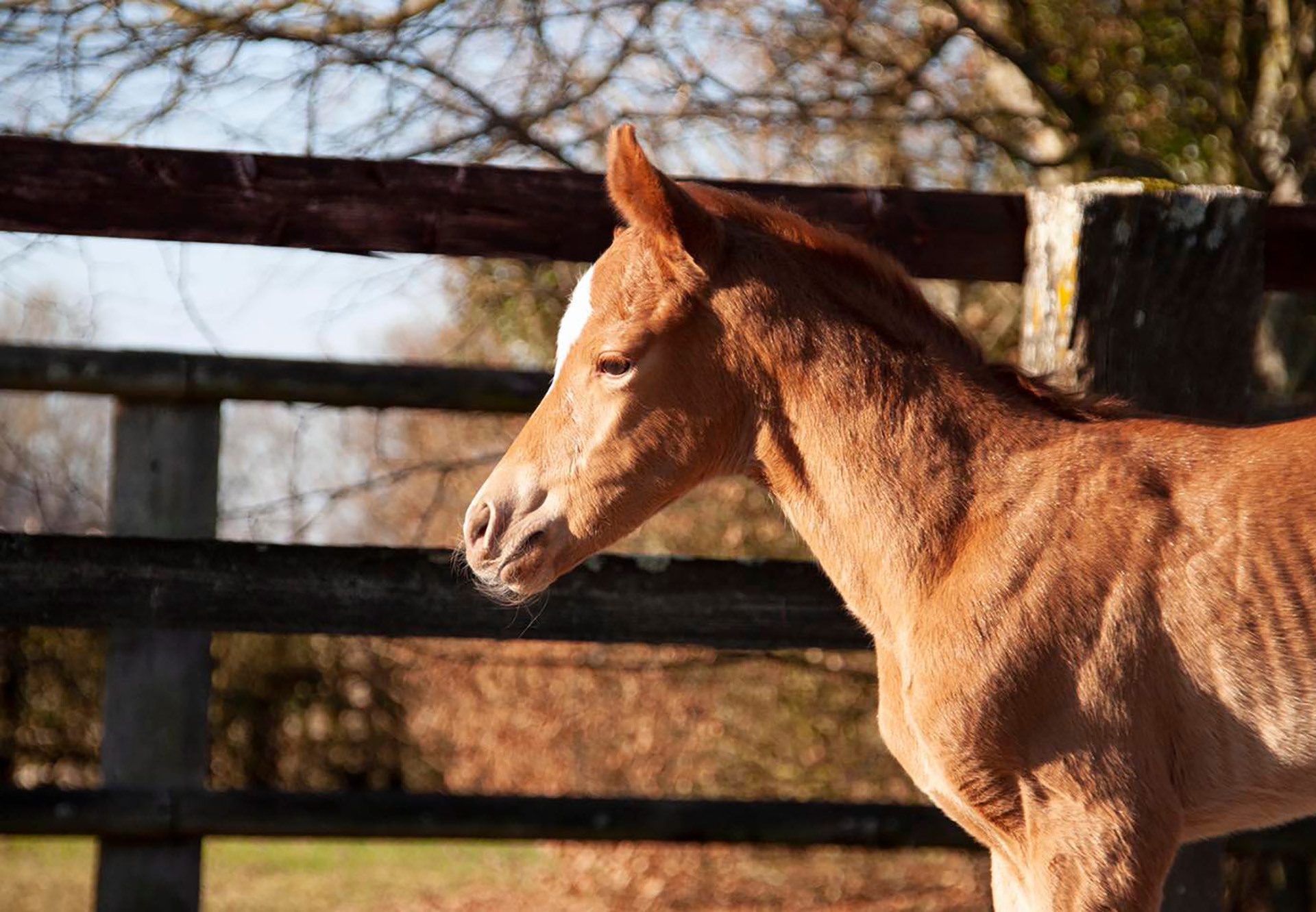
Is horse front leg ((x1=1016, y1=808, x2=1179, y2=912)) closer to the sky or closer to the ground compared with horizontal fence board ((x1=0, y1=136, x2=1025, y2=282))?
closer to the ground

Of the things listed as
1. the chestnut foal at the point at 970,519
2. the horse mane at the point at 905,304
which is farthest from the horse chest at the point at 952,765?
the horse mane at the point at 905,304

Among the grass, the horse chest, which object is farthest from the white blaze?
the grass

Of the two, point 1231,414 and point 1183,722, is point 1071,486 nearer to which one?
point 1183,722

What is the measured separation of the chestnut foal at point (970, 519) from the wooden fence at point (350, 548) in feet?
1.86

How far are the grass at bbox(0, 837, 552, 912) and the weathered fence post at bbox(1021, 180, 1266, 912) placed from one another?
4415 mm

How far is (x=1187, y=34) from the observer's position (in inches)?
243

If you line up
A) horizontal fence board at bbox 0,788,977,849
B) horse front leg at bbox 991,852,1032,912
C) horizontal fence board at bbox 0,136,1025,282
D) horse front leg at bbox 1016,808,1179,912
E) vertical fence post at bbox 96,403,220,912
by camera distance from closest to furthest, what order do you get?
1. horse front leg at bbox 1016,808,1179,912
2. horse front leg at bbox 991,852,1032,912
3. horizontal fence board at bbox 0,136,1025,282
4. horizontal fence board at bbox 0,788,977,849
5. vertical fence post at bbox 96,403,220,912

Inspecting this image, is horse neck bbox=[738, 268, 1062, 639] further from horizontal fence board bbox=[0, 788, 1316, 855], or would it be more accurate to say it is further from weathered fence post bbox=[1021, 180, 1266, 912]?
horizontal fence board bbox=[0, 788, 1316, 855]

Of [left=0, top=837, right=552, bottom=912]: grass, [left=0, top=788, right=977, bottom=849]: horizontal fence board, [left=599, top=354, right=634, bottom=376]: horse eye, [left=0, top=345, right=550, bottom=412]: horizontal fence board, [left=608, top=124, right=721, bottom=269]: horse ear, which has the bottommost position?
[left=0, top=837, right=552, bottom=912]: grass

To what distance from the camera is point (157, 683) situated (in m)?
3.63

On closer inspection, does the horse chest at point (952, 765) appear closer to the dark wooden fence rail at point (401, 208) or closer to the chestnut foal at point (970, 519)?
the chestnut foal at point (970, 519)

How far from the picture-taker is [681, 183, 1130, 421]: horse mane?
115 inches

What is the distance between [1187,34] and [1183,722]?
4533 millimetres

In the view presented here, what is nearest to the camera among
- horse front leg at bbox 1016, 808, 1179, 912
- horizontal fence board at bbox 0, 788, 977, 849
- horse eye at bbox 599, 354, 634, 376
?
horse front leg at bbox 1016, 808, 1179, 912
